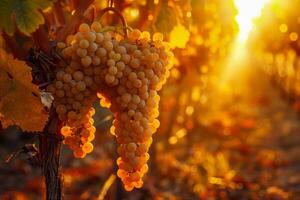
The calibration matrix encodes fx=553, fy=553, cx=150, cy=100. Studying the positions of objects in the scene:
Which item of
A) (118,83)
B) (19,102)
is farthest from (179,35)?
(19,102)

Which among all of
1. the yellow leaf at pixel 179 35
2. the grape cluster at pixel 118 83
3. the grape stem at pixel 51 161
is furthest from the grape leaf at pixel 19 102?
the yellow leaf at pixel 179 35

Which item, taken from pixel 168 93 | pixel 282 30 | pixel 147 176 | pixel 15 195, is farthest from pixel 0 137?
pixel 282 30

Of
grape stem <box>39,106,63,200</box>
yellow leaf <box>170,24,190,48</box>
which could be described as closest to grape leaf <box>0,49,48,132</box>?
grape stem <box>39,106,63,200</box>

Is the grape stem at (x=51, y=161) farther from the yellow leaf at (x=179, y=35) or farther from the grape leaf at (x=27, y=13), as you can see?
the yellow leaf at (x=179, y=35)

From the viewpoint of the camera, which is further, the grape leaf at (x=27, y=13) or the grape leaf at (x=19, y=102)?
the grape leaf at (x=19, y=102)

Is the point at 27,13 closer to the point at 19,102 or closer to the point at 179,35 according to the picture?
the point at 19,102

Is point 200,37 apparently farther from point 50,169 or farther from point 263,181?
point 50,169

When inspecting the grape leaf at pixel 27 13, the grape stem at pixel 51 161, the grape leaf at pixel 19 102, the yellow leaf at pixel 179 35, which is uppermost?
the yellow leaf at pixel 179 35

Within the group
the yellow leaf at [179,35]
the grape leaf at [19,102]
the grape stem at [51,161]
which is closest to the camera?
the grape leaf at [19,102]

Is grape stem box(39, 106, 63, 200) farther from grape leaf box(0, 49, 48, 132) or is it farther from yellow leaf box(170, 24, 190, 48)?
yellow leaf box(170, 24, 190, 48)
